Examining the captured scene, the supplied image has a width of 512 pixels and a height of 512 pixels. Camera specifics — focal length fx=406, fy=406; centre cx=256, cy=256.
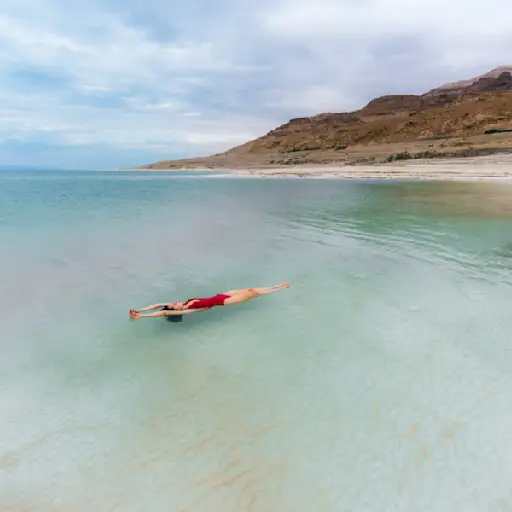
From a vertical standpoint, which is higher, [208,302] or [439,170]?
[208,302]

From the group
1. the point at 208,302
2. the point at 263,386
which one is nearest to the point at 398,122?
the point at 208,302

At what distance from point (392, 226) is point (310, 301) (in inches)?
526

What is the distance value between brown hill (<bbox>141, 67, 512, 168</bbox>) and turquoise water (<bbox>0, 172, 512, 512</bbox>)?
65.3m

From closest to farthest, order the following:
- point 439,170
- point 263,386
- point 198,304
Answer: point 263,386 → point 198,304 → point 439,170

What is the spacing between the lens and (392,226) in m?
22.6

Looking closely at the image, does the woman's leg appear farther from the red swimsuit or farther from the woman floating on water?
the red swimsuit

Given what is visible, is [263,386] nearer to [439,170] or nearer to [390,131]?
[439,170]

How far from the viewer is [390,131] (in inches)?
4284

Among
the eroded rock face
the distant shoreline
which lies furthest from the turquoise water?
the eroded rock face

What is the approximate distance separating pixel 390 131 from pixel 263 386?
373ft

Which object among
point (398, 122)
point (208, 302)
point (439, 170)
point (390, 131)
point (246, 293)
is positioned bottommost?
point (439, 170)

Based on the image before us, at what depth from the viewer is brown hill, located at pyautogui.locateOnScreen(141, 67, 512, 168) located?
283 feet

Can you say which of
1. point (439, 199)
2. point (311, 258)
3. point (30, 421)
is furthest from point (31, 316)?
point (439, 199)

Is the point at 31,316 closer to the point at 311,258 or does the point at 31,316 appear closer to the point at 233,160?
the point at 311,258
